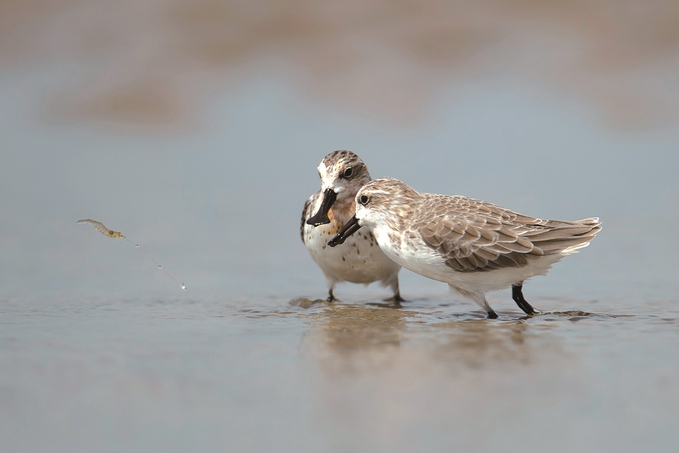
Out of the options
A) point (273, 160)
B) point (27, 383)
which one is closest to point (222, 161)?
point (273, 160)

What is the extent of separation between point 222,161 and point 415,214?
25.8 feet

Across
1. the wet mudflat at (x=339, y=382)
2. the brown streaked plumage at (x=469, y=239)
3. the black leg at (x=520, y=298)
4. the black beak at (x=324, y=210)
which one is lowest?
the wet mudflat at (x=339, y=382)

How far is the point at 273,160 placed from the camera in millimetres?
13469

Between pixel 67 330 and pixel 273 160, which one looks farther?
pixel 273 160

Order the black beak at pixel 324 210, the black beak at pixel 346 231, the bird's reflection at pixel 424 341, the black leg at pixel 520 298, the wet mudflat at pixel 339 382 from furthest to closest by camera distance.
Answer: the black beak at pixel 324 210 < the black beak at pixel 346 231 < the black leg at pixel 520 298 < the bird's reflection at pixel 424 341 < the wet mudflat at pixel 339 382

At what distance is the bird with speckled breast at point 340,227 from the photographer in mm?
7199

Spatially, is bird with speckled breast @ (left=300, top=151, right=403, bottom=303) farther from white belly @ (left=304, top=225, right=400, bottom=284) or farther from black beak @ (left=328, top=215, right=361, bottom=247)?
black beak @ (left=328, top=215, right=361, bottom=247)

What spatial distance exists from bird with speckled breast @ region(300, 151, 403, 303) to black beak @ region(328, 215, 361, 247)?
0.19 meters

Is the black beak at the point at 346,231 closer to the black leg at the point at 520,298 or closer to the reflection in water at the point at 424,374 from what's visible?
the reflection in water at the point at 424,374

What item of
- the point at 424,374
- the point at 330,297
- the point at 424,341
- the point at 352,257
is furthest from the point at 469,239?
the point at 330,297

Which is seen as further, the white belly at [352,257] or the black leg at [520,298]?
the white belly at [352,257]

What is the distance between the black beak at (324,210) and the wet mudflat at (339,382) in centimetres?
101

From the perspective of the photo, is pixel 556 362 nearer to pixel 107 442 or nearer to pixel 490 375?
pixel 490 375

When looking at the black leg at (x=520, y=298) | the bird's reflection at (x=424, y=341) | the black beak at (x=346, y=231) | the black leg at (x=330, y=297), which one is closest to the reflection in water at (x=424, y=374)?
the bird's reflection at (x=424, y=341)
